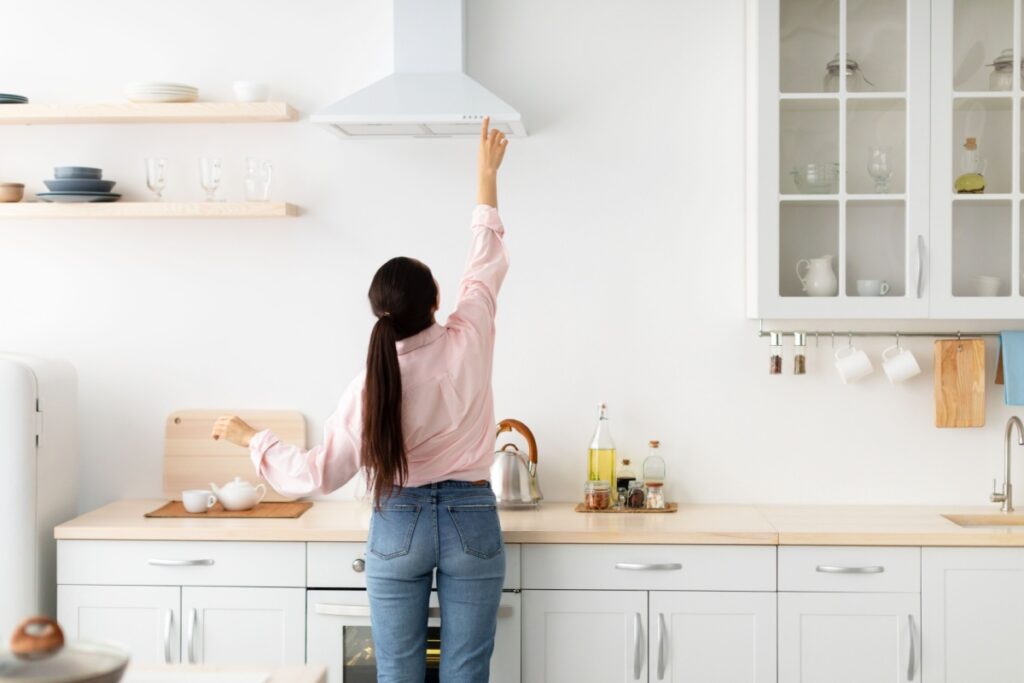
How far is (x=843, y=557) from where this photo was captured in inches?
115

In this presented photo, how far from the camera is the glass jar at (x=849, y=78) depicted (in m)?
3.14

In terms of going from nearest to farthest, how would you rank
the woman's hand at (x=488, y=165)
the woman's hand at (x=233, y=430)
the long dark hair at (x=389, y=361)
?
the long dark hair at (x=389, y=361) → the woman's hand at (x=233, y=430) → the woman's hand at (x=488, y=165)

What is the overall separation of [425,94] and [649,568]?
143cm

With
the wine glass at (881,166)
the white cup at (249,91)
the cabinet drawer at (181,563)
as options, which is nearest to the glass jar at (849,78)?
the wine glass at (881,166)

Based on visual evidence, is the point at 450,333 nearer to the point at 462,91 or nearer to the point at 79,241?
the point at 462,91

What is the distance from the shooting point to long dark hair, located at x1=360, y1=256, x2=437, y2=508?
2.45 m

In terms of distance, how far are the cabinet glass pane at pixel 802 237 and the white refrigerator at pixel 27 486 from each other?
2115mm

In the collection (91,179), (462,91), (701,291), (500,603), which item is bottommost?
(500,603)

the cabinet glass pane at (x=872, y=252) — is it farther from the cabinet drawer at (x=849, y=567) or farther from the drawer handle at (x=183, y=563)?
the drawer handle at (x=183, y=563)

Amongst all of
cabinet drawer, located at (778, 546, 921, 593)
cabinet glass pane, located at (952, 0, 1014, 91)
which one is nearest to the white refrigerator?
cabinet drawer, located at (778, 546, 921, 593)

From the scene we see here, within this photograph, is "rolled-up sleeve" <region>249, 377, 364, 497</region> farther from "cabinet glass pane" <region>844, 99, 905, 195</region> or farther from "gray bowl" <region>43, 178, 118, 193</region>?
"cabinet glass pane" <region>844, 99, 905, 195</region>

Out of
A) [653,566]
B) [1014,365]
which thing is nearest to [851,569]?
[653,566]

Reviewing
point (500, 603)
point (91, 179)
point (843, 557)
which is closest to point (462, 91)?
point (91, 179)

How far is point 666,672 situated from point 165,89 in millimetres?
2197
